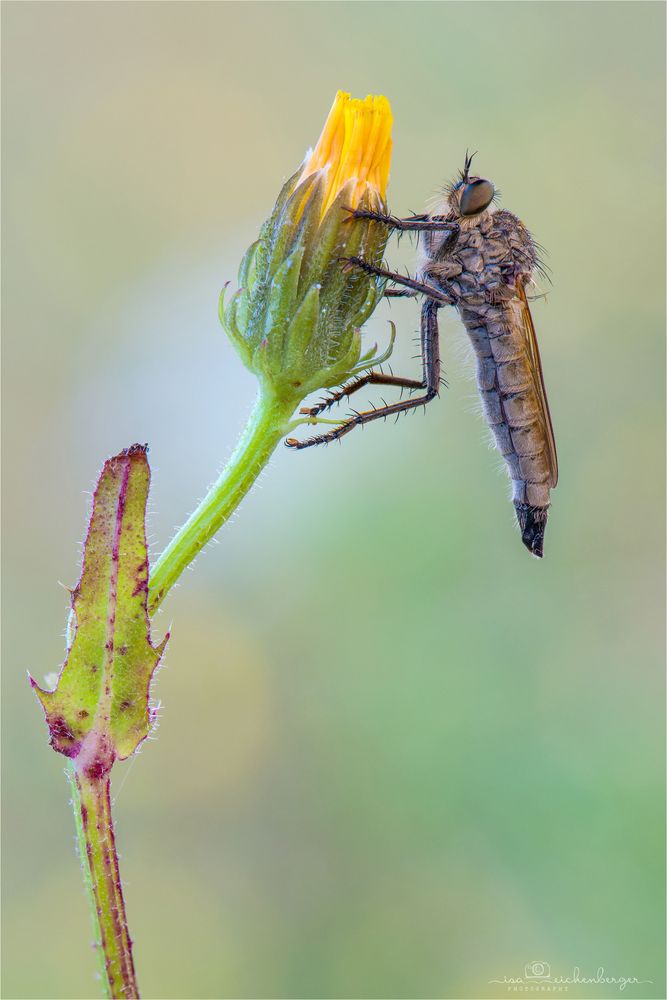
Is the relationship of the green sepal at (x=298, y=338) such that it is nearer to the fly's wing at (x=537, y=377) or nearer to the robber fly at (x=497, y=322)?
the robber fly at (x=497, y=322)

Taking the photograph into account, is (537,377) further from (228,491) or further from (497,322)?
(228,491)

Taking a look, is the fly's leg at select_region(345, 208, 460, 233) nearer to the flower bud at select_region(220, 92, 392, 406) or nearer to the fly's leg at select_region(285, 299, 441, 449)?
the flower bud at select_region(220, 92, 392, 406)

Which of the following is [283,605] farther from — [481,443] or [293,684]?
[481,443]

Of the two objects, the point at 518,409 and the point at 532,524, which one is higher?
the point at 518,409

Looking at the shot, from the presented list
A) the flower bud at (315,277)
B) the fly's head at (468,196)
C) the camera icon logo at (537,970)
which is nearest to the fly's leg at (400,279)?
the flower bud at (315,277)

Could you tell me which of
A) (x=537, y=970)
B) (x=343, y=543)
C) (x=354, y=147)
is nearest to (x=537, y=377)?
(x=354, y=147)
